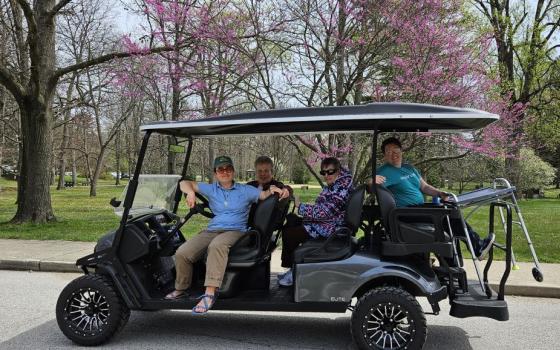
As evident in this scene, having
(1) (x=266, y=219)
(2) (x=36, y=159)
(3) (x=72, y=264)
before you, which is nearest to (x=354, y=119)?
(1) (x=266, y=219)

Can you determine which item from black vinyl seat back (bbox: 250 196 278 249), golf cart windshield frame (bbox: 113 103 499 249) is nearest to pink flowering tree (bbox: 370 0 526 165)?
golf cart windshield frame (bbox: 113 103 499 249)

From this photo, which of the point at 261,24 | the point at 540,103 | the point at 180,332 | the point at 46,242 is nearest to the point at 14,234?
the point at 46,242

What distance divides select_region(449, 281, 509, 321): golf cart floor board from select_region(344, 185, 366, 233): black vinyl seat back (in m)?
1.00

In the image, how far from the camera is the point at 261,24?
965cm

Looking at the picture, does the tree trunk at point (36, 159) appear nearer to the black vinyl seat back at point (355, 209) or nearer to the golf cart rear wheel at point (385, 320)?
the black vinyl seat back at point (355, 209)

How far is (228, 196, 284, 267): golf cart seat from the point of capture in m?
4.52

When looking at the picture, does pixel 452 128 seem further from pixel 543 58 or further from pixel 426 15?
pixel 543 58

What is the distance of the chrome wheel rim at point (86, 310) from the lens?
14.7ft

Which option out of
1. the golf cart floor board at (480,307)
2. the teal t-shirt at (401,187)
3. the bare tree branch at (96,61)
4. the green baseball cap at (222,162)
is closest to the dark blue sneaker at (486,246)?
the golf cart floor board at (480,307)

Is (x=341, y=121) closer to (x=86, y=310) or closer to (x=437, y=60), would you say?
(x=86, y=310)

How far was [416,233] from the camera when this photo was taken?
4184 mm

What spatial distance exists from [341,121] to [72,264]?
549 cm

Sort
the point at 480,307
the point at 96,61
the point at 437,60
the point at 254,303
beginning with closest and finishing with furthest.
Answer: the point at 480,307 < the point at 254,303 < the point at 437,60 < the point at 96,61

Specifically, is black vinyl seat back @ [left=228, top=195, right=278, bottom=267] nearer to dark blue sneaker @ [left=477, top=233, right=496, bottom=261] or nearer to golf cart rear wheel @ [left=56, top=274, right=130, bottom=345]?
golf cart rear wheel @ [left=56, top=274, right=130, bottom=345]
